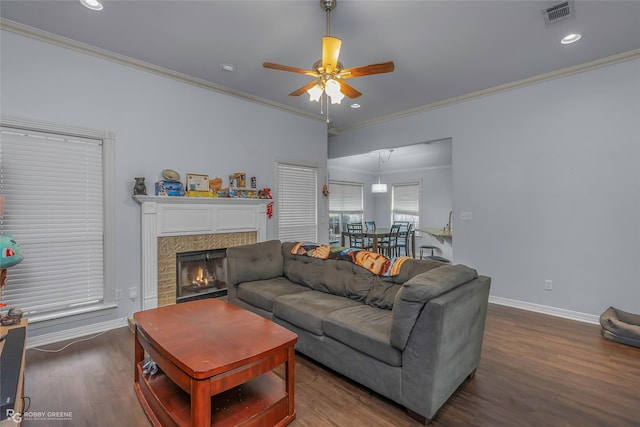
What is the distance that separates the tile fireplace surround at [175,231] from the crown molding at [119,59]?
60.3 inches

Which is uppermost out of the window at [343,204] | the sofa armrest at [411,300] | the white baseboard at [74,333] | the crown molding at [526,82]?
the crown molding at [526,82]

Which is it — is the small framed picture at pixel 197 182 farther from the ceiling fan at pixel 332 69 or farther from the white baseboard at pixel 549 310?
the white baseboard at pixel 549 310

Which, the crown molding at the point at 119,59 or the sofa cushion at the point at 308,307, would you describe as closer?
the sofa cushion at the point at 308,307

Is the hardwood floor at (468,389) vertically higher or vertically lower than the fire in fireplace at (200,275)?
lower

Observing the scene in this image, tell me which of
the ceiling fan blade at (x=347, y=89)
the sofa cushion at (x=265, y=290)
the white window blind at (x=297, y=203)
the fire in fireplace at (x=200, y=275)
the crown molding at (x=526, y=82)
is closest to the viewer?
the ceiling fan blade at (x=347, y=89)

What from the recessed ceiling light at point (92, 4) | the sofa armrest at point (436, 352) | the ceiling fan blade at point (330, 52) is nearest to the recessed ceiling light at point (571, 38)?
the ceiling fan blade at point (330, 52)

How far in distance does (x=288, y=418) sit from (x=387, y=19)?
3165mm

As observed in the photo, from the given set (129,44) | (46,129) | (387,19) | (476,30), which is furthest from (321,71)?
(46,129)

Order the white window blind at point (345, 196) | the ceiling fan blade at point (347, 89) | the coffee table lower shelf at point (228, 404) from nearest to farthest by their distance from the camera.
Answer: the coffee table lower shelf at point (228, 404)
the ceiling fan blade at point (347, 89)
the white window blind at point (345, 196)

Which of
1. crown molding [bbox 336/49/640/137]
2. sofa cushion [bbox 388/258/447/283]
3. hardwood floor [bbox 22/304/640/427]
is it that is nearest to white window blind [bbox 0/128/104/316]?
hardwood floor [bbox 22/304/640/427]

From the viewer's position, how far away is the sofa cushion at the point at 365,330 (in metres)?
1.92

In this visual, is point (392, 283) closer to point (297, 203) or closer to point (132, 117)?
point (297, 203)

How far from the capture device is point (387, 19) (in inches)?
104

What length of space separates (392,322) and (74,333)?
321 centimetres
